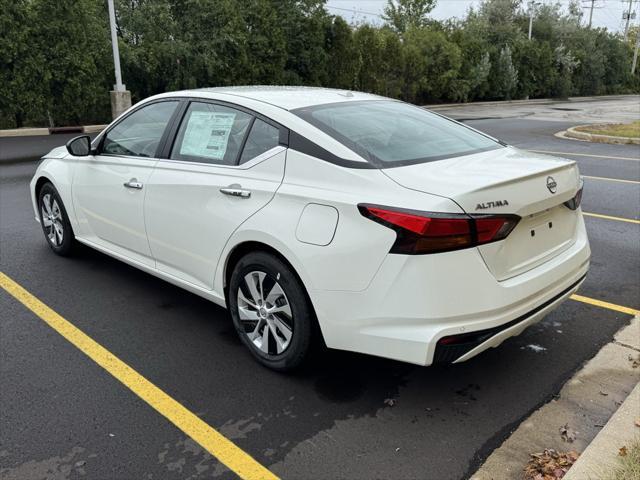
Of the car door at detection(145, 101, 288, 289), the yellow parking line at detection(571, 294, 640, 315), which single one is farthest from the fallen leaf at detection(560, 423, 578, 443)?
the car door at detection(145, 101, 288, 289)

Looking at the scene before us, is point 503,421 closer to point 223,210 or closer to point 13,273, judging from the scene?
point 223,210

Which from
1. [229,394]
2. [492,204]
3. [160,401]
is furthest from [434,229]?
[160,401]

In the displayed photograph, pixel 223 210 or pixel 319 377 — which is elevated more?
pixel 223 210

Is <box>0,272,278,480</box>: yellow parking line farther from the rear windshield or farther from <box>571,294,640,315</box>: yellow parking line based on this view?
<box>571,294,640,315</box>: yellow parking line

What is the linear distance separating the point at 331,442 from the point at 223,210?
1456 millimetres

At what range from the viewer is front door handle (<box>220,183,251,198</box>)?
3383 mm

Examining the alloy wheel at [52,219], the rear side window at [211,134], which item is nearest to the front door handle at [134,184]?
the rear side window at [211,134]

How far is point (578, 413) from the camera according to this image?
123 inches

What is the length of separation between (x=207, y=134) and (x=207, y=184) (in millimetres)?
420

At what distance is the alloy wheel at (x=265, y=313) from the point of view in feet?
10.9

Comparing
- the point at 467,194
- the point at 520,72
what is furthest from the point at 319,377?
the point at 520,72

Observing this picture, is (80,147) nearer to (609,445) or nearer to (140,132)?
(140,132)

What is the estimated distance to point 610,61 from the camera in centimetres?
5166

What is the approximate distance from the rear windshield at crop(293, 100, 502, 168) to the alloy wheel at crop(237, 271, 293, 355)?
890 mm
